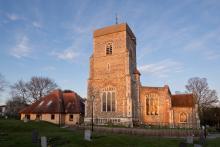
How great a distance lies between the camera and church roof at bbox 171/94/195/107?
144 ft

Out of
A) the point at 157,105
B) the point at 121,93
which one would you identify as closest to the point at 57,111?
the point at 121,93

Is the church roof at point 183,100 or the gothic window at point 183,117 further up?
the church roof at point 183,100

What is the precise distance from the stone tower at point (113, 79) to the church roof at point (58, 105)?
16.0 ft

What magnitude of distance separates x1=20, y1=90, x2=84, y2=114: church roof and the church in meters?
4.82

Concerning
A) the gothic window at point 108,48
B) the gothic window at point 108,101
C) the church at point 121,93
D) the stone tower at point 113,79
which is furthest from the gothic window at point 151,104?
the gothic window at point 108,48

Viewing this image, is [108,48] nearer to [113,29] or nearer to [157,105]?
[113,29]

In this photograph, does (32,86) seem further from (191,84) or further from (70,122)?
(191,84)

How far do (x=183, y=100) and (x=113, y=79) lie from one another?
14.6m

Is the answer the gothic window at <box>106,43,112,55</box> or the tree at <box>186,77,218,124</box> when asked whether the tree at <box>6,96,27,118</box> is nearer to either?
the gothic window at <box>106,43,112,55</box>

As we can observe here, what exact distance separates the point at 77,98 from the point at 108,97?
922cm

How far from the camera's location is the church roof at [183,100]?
144 feet

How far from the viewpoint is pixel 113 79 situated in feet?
135

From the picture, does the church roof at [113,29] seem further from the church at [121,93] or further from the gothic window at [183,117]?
the gothic window at [183,117]

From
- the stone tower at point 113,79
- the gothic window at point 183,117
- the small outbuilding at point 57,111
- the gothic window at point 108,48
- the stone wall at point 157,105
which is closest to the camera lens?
the stone tower at point 113,79
